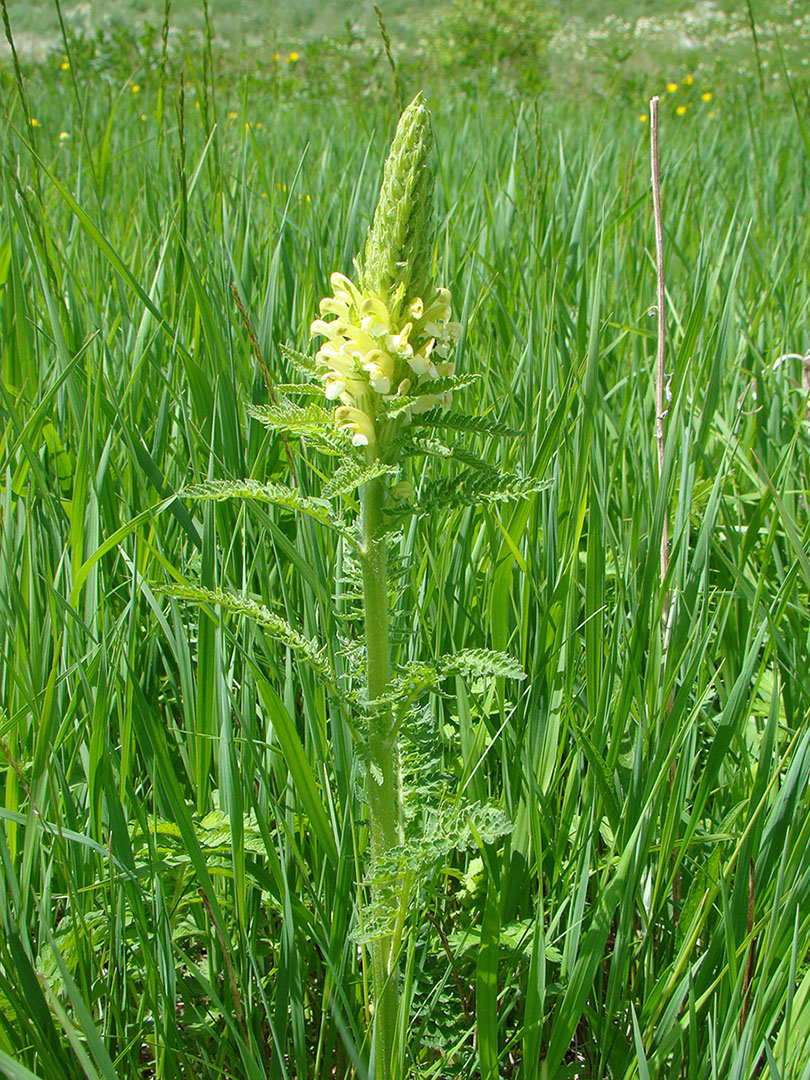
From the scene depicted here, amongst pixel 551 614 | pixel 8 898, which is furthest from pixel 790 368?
pixel 8 898

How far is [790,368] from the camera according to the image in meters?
2.23

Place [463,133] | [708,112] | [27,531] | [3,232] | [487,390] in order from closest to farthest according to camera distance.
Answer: [27,531], [487,390], [3,232], [463,133], [708,112]

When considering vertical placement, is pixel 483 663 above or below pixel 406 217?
below

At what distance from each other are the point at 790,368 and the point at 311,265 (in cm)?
128

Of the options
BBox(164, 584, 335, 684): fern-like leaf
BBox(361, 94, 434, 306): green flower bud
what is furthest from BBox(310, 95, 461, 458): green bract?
BBox(164, 584, 335, 684): fern-like leaf

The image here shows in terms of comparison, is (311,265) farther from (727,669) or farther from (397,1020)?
(397,1020)

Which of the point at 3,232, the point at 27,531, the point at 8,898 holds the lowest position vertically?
the point at 8,898

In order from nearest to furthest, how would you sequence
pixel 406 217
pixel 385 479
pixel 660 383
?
pixel 406 217 → pixel 385 479 → pixel 660 383

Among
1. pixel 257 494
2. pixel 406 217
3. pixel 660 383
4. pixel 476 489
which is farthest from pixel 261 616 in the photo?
pixel 660 383

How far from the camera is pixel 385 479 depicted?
0.91 metres

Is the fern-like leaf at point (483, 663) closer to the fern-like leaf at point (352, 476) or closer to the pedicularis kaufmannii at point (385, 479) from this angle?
the pedicularis kaufmannii at point (385, 479)

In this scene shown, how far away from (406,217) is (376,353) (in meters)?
0.12

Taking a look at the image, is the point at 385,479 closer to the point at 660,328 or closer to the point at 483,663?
the point at 483,663

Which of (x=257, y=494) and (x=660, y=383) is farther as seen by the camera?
(x=660, y=383)
